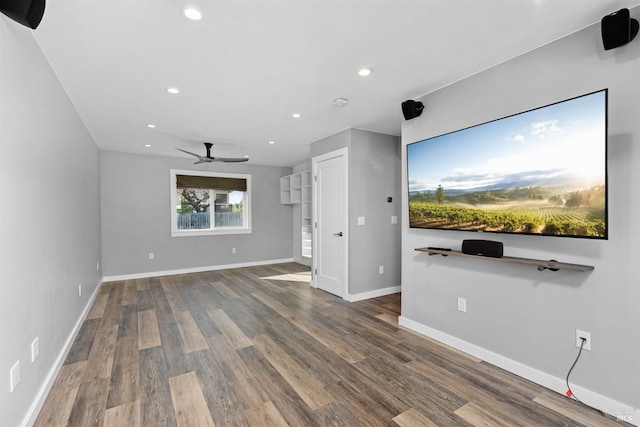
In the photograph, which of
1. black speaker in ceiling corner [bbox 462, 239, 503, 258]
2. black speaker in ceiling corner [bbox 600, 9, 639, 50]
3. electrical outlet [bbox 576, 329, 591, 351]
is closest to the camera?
black speaker in ceiling corner [bbox 600, 9, 639, 50]

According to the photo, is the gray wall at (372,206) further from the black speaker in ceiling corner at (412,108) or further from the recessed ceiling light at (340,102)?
the black speaker in ceiling corner at (412,108)

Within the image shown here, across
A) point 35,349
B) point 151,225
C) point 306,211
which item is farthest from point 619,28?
point 151,225

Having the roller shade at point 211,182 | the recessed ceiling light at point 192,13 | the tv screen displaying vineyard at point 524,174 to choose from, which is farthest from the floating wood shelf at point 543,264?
the roller shade at point 211,182

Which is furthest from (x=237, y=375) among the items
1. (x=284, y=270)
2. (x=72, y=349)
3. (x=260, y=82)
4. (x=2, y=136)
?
(x=284, y=270)

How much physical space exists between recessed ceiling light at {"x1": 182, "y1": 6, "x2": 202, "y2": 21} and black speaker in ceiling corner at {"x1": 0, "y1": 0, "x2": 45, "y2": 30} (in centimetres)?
68

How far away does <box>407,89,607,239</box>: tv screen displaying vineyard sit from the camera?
181cm

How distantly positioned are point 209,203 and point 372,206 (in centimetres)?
405

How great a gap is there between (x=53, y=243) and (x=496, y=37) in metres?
3.78

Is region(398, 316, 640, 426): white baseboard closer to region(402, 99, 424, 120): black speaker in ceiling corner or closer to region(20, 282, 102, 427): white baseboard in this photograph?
region(402, 99, 424, 120): black speaker in ceiling corner

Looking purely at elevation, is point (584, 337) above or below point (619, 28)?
below

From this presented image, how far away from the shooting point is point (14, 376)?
5.19 ft

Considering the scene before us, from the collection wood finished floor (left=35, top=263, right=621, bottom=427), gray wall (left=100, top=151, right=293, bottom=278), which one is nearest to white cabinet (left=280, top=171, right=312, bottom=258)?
gray wall (left=100, top=151, right=293, bottom=278)

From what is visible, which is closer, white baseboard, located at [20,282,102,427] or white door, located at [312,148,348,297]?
white baseboard, located at [20,282,102,427]

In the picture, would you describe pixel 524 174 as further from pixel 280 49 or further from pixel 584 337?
pixel 280 49
